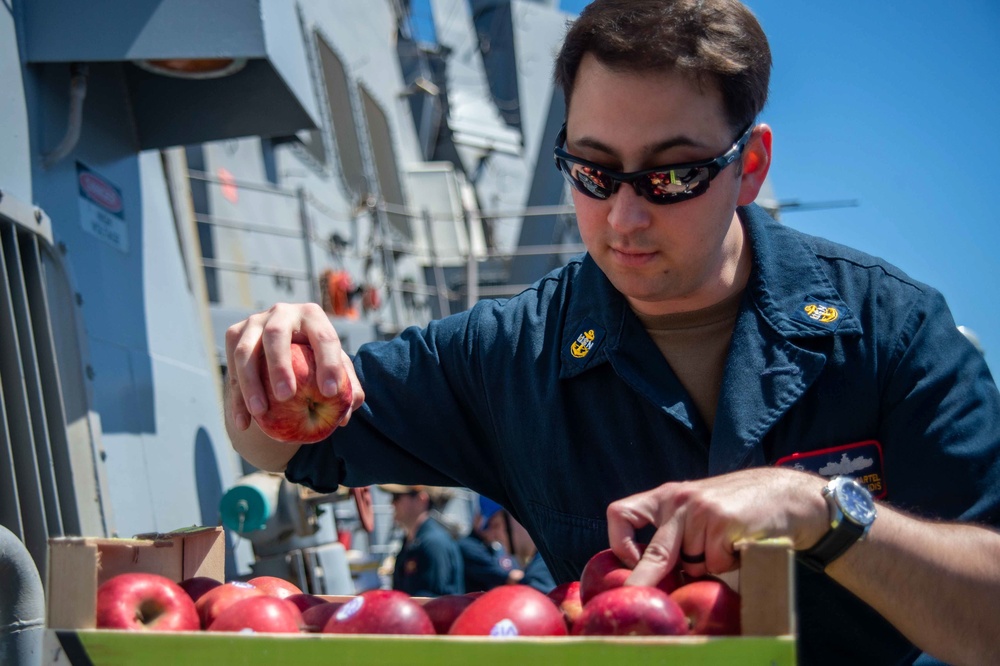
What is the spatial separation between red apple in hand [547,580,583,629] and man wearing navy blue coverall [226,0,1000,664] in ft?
0.42

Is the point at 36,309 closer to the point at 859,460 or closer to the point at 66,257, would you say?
the point at 66,257

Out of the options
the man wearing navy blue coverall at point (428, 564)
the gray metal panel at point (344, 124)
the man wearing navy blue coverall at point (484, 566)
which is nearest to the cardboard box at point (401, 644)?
the man wearing navy blue coverall at point (428, 564)

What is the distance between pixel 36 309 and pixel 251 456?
1201 millimetres

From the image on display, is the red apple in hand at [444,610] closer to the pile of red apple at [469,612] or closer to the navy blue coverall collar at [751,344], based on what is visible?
the pile of red apple at [469,612]

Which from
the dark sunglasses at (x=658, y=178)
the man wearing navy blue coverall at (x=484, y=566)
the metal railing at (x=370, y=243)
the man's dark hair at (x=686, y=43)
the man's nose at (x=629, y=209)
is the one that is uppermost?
the man's dark hair at (x=686, y=43)

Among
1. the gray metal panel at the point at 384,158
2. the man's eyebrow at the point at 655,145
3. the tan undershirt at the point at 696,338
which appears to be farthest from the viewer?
the gray metal panel at the point at 384,158

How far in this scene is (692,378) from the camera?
1956 millimetres

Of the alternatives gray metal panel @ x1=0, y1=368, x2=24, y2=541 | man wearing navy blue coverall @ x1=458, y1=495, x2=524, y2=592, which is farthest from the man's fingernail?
man wearing navy blue coverall @ x1=458, y1=495, x2=524, y2=592

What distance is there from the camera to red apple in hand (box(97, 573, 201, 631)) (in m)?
1.25

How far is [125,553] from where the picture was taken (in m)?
1.49

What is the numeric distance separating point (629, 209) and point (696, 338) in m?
0.39

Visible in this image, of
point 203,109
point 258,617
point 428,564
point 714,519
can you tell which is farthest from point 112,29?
point 428,564

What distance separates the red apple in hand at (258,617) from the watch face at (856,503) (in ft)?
2.65

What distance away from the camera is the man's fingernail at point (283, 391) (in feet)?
5.33
